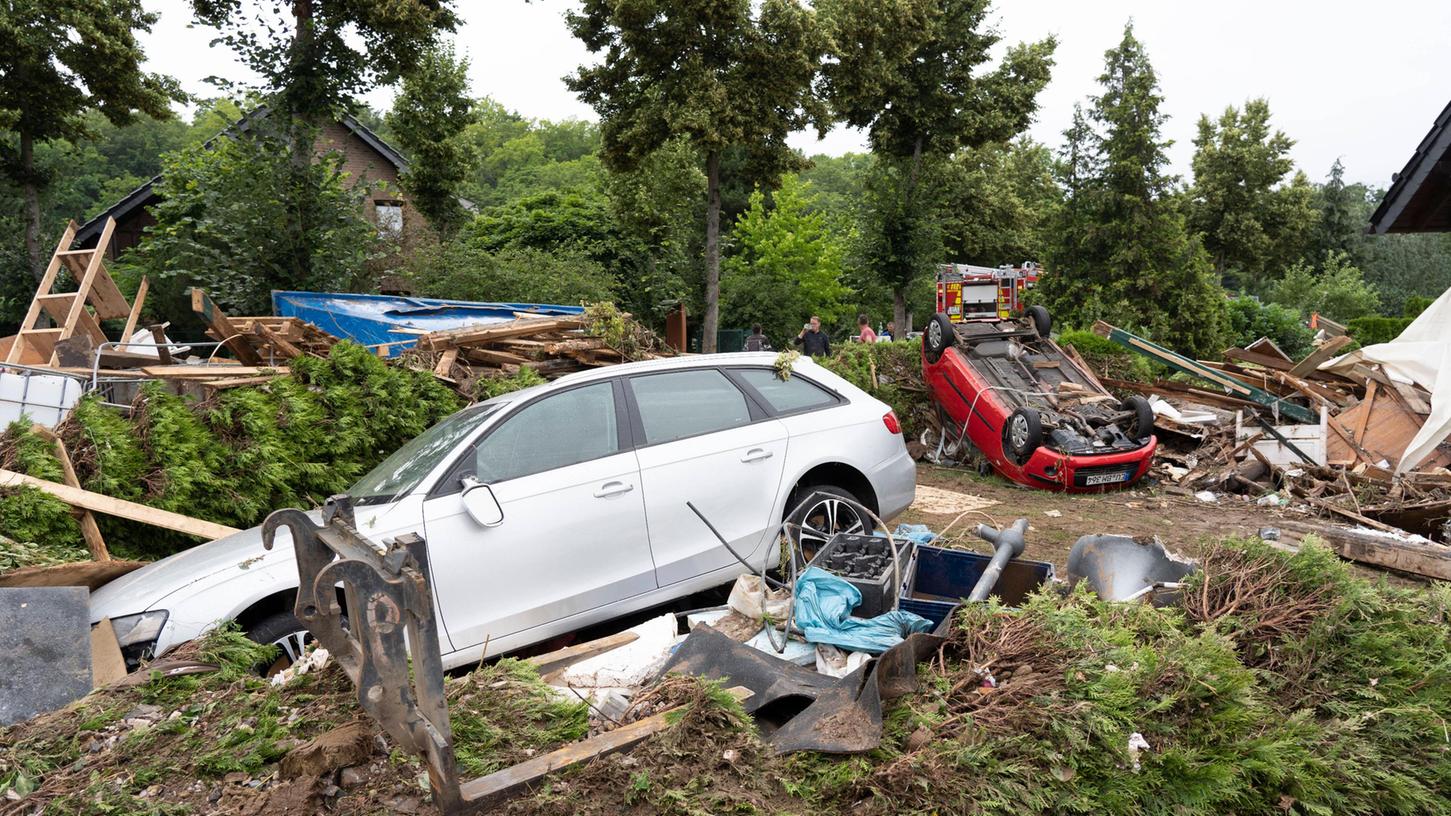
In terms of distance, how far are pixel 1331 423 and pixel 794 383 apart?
824 cm

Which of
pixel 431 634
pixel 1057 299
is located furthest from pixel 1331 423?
pixel 1057 299

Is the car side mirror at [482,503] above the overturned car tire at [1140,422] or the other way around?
above

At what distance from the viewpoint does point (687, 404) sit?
219 inches

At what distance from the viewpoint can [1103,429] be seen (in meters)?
11.0

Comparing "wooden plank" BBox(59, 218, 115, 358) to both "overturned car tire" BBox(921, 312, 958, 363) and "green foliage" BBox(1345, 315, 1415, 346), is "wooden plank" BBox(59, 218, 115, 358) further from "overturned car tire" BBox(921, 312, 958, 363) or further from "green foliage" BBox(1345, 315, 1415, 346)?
"green foliage" BBox(1345, 315, 1415, 346)

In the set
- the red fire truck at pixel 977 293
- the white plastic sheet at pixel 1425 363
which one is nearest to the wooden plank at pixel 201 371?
the white plastic sheet at pixel 1425 363

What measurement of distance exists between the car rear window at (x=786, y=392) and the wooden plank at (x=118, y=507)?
3.51 meters

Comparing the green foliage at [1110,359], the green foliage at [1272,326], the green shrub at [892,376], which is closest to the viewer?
the green shrub at [892,376]

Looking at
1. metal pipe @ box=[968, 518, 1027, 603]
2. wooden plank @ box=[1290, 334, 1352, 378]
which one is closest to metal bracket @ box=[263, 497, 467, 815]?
metal pipe @ box=[968, 518, 1027, 603]

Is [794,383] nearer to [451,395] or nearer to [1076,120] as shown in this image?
[451,395]

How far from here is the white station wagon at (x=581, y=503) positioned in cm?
437

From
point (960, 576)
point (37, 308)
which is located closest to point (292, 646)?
point (960, 576)

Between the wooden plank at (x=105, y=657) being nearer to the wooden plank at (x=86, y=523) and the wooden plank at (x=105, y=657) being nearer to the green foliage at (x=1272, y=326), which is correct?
the wooden plank at (x=86, y=523)

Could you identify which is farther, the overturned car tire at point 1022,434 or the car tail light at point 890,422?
the overturned car tire at point 1022,434
